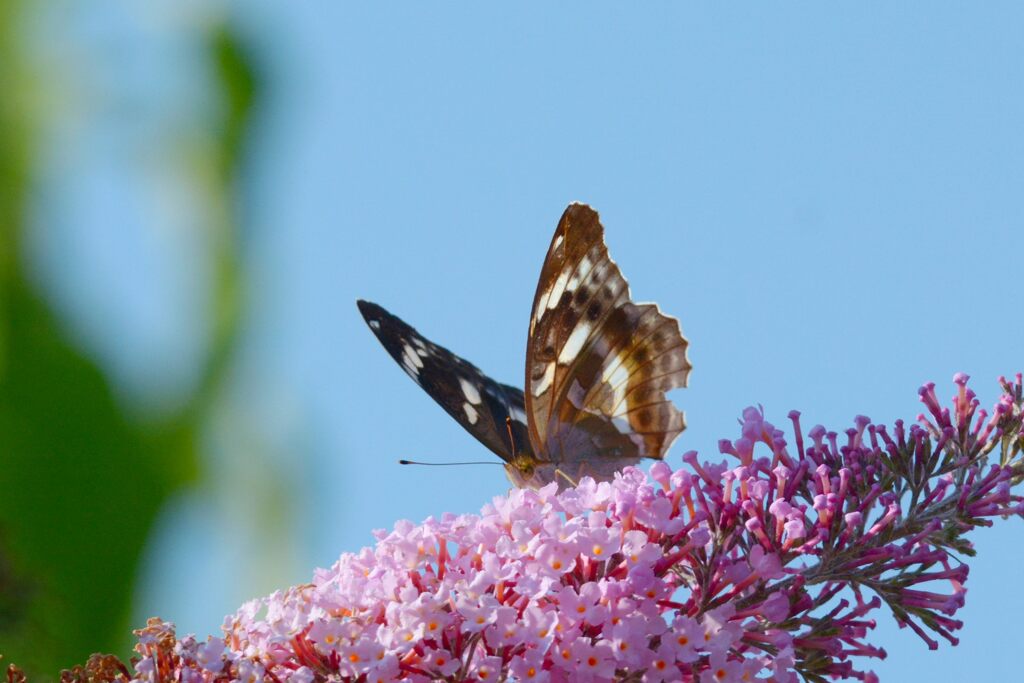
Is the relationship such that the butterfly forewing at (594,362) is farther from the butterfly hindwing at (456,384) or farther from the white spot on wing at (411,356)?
the white spot on wing at (411,356)

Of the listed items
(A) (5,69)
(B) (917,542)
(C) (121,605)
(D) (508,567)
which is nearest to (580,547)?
(D) (508,567)

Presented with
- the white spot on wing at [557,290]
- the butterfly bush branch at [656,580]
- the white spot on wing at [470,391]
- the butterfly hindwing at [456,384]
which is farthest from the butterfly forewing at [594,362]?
the butterfly bush branch at [656,580]

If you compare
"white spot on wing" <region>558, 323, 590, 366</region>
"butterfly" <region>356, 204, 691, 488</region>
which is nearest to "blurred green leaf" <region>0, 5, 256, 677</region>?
"butterfly" <region>356, 204, 691, 488</region>

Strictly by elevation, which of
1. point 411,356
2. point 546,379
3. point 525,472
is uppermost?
point 411,356

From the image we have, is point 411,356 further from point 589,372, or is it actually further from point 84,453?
point 84,453

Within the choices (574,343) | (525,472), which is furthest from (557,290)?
(525,472)

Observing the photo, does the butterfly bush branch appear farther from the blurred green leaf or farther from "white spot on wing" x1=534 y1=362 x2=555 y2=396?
"white spot on wing" x1=534 y1=362 x2=555 y2=396

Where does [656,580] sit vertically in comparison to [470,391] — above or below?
below
